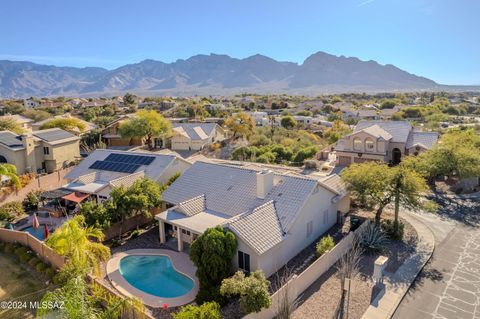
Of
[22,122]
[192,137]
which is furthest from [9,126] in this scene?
[192,137]

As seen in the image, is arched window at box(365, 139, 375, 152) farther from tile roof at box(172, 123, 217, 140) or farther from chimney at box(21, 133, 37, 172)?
chimney at box(21, 133, 37, 172)

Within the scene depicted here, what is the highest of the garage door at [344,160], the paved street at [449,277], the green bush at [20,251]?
the garage door at [344,160]

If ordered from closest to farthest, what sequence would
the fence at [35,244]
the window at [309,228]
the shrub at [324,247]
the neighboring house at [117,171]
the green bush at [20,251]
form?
1. the fence at [35,244]
2. the shrub at [324,247]
3. the green bush at [20,251]
4. the window at [309,228]
5. the neighboring house at [117,171]

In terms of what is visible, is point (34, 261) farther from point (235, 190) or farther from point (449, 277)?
point (449, 277)

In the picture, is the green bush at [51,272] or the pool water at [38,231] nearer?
the green bush at [51,272]

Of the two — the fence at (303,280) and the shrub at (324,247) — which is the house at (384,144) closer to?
the fence at (303,280)

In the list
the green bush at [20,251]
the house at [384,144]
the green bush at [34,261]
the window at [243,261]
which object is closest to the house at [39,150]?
the green bush at [20,251]

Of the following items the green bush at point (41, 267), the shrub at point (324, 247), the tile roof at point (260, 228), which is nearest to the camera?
the tile roof at point (260, 228)
